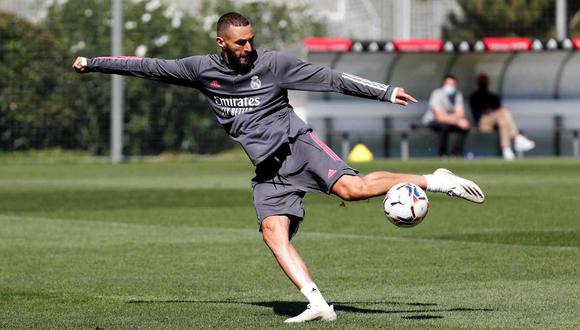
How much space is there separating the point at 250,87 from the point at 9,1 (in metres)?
27.0

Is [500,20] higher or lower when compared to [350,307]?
higher

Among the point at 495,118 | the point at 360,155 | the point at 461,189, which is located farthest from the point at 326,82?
the point at 360,155

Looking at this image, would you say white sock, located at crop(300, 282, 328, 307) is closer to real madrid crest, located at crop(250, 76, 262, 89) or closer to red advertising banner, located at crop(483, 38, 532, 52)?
real madrid crest, located at crop(250, 76, 262, 89)

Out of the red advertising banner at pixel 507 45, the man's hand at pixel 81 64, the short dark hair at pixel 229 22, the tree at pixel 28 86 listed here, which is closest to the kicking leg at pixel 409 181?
the short dark hair at pixel 229 22

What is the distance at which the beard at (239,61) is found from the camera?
28.6 feet

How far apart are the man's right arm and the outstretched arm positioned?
61 cm

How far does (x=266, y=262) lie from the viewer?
39.6 ft

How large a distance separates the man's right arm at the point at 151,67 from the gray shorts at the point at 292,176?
0.81m

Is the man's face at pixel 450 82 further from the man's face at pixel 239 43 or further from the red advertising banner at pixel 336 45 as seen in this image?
the man's face at pixel 239 43

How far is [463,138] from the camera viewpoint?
3272 cm

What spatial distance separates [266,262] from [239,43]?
12.4ft

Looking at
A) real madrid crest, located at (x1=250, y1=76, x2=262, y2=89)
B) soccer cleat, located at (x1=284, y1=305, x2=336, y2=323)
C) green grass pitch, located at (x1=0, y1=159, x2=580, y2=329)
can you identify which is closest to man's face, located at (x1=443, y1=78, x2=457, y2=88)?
green grass pitch, located at (x1=0, y1=159, x2=580, y2=329)

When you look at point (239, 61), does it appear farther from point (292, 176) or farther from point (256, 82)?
point (292, 176)

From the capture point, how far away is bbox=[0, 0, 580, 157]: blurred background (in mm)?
33250
